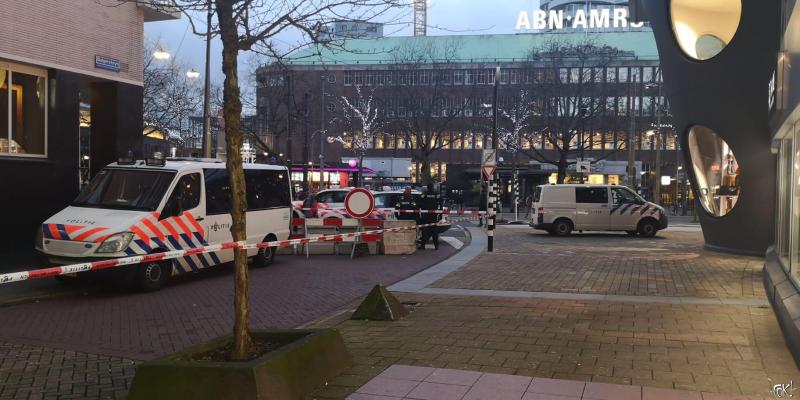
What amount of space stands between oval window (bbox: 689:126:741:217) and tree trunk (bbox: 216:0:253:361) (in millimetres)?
14855

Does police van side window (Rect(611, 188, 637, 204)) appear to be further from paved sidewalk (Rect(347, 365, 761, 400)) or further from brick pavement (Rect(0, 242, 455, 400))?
paved sidewalk (Rect(347, 365, 761, 400))

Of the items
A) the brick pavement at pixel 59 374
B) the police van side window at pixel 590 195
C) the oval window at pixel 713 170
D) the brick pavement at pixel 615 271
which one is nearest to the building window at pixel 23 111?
the brick pavement at pixel 59 374

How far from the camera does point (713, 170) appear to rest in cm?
1747

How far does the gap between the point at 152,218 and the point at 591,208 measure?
16.7 m

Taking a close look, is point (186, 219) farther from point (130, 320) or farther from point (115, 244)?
point (130, 320)

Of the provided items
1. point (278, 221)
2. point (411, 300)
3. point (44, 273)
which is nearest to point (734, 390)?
point (411, 300)

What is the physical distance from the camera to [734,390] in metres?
5.09

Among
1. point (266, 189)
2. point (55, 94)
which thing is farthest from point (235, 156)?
point (55, 94)

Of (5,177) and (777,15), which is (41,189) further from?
(777,15)

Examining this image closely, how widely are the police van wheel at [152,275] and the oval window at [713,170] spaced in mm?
13533

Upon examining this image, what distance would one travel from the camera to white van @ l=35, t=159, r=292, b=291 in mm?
9641

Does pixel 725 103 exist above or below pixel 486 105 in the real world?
below

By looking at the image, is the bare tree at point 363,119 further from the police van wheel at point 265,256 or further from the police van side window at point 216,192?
the police van side window at point 216,192

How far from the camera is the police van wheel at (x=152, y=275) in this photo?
396 inches
